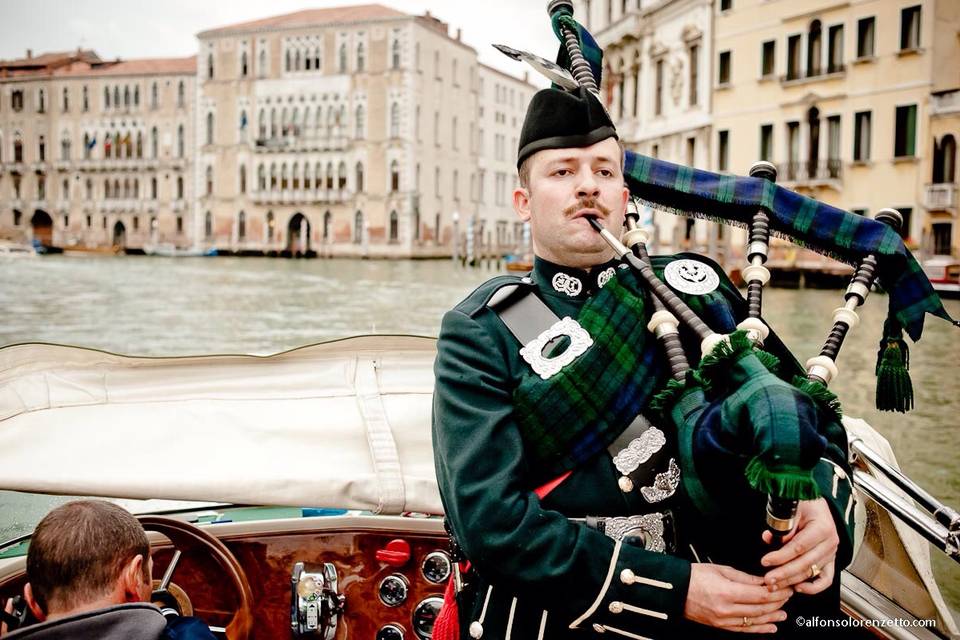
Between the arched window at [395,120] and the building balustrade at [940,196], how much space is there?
3047cm

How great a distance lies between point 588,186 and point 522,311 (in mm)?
273

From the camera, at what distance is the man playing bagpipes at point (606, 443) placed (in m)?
1.41

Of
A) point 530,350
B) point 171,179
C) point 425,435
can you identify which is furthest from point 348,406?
point 171,179

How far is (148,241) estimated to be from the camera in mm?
53531

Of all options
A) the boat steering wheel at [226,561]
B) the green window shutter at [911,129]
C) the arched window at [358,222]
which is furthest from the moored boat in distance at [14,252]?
the boat steering wheel at [226,561]

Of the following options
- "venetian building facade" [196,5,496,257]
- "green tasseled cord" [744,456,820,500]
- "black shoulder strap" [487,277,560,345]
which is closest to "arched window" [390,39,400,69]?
"venetian building facade" [196,5,496,257]

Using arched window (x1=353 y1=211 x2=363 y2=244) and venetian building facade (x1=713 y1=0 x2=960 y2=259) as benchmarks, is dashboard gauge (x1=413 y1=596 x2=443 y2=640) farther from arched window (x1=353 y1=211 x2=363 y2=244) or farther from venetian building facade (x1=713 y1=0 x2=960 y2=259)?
arched window (x1=353 y1=211 x2=363 y2=244)

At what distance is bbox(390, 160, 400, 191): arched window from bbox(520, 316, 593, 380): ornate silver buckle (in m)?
46.0

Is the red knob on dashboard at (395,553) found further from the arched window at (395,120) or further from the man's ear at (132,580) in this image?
the arched window at (395,120)

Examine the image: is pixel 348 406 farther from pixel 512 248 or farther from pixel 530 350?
pixel 512 248

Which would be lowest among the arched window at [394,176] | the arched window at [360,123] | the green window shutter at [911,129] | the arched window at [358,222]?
the arched window at [358,222]

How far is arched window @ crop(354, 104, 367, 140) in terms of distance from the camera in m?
47.3

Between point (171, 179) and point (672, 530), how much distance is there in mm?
55465

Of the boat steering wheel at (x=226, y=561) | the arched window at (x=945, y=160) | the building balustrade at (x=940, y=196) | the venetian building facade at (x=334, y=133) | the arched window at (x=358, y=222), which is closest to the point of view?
the boat steering wheel at (x=226, y=561)
